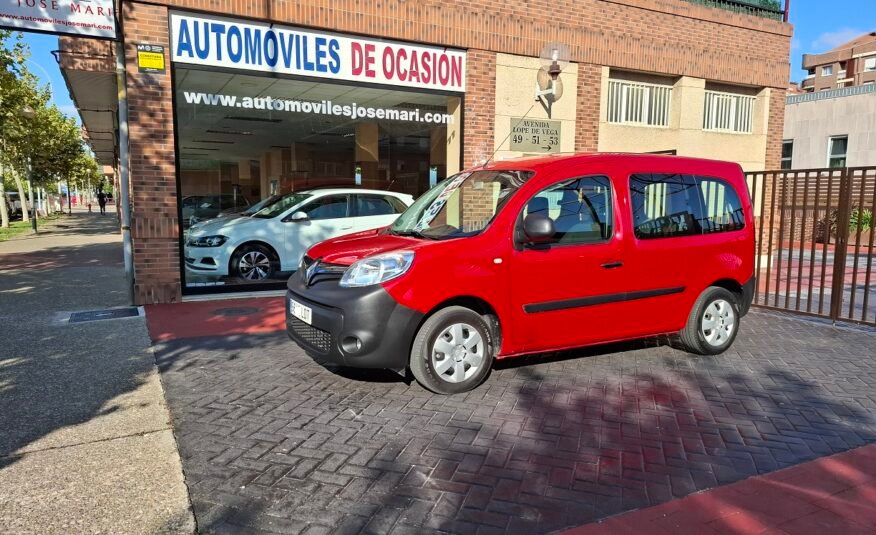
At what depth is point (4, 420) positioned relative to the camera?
4.20m

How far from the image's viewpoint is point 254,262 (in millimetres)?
9539

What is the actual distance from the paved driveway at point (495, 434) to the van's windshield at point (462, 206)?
1.31 m

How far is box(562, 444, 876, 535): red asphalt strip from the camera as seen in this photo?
117 inches

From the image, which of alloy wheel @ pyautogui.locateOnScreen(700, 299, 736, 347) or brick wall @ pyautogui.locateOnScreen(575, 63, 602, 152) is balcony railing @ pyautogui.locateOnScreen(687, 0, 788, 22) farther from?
alloy wheel @ pyautogui.locateOnScreen(700, 299, 736, 347)

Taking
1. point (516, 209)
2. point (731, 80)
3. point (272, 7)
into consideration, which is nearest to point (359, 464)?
point (516, 209)

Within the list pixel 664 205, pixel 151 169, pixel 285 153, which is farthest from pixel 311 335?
pixel 285 153

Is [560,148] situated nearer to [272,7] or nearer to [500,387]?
[272,7]

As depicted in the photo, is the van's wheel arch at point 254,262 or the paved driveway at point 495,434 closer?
the paved driveway at point 495,434

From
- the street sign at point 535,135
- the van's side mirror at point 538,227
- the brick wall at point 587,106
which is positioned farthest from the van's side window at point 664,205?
the brick wall at point 587,106

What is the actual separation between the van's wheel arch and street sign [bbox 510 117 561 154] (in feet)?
15.0

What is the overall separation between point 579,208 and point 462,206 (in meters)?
1.02

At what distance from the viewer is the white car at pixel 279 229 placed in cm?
926

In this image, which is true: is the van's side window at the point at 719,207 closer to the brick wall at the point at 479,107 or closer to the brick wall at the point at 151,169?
the brick wall at the point at 479,107

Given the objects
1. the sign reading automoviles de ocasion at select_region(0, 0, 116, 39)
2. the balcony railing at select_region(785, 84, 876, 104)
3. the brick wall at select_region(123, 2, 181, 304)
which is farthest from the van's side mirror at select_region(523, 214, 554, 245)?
the balcony railing at select_region(785, 84, 876, 104)
